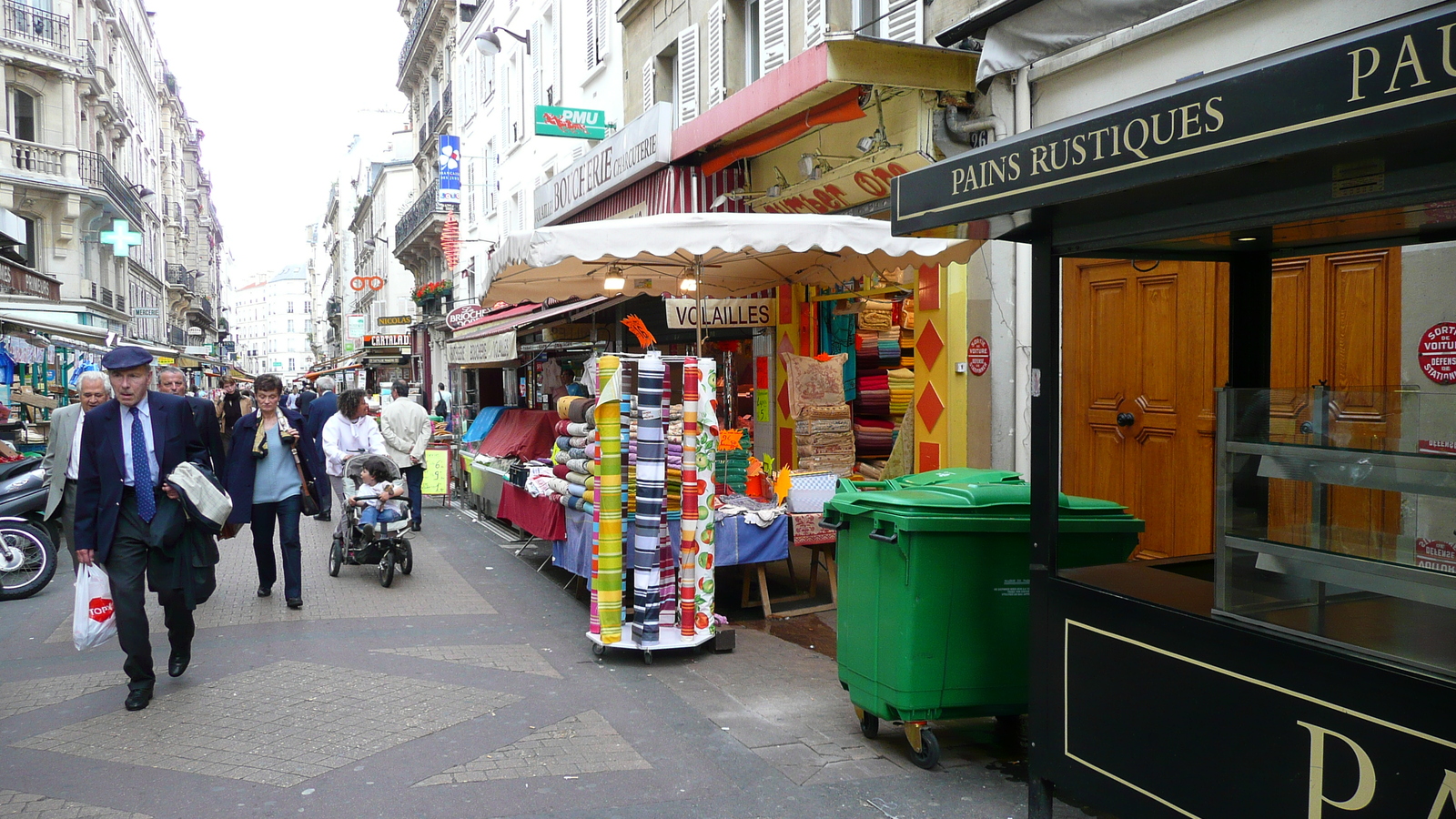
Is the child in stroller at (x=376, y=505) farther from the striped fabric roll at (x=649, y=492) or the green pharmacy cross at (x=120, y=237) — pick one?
the green pharmacy cross at (x=120, y=237)

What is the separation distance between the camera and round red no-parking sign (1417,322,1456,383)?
521 cm

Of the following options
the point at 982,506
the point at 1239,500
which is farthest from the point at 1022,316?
the point at 1239,500

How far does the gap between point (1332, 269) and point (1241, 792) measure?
3917mm

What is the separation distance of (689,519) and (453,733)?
1968mm

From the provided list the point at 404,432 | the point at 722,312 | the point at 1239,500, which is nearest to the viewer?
the point at 1239,500

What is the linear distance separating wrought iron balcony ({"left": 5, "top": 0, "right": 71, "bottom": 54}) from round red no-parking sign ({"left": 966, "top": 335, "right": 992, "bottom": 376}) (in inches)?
1261

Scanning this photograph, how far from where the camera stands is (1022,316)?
850cm

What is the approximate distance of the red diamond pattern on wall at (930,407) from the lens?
30.8 feet

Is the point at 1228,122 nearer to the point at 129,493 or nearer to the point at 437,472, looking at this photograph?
the point at 129,493

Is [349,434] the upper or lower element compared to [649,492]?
upper

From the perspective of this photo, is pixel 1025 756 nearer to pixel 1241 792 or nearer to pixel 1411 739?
pixel 1241 792

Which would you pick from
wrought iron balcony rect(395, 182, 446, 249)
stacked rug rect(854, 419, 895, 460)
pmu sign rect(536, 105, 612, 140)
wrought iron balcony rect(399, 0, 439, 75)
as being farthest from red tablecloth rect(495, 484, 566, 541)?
wrought iron balcony rect(399, 0, 439, 75)

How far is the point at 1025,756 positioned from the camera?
4684 mm

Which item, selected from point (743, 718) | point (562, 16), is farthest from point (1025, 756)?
point (562, 16)
